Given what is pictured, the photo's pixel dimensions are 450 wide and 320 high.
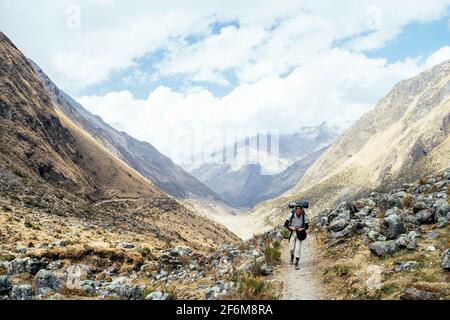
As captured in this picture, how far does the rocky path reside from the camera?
15617 millimetres

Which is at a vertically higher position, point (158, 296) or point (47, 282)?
point (47, 282)

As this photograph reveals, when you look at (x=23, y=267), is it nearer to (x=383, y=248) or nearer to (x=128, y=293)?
(x=128, y=293)

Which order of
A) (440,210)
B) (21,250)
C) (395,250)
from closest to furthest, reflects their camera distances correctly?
(395,250)
(440,210)
(21,250)

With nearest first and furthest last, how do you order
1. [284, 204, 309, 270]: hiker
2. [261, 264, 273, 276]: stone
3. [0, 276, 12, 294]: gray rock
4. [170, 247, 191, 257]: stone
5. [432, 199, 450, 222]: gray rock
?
[0, 276, 12, 294]: gray rock
[261, 264, 273, 276]: stone
[432, 199, 450, 222]: gray rock
[284, 204, 309, 270]: hiker
[170, 247, 191, 257]: stone

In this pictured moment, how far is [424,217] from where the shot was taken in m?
20.4

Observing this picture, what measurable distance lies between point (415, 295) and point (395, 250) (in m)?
5.19

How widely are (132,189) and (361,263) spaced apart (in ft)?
371

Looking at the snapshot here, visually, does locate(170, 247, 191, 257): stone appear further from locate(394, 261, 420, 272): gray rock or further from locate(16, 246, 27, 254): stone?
locate(394, 261, 420, 272): gray rock

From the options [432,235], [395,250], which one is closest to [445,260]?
[395,250]

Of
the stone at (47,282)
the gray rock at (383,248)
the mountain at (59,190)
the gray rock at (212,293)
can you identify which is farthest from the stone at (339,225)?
the mountain at (59,190)

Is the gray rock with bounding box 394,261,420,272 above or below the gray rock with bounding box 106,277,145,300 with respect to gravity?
above

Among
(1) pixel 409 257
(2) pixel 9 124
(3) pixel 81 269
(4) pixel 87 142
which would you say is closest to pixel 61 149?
(2) pixel 9 124

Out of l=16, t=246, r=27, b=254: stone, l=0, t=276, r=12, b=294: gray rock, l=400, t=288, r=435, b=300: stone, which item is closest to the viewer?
l=400, t=288, r=435, b=300: stone

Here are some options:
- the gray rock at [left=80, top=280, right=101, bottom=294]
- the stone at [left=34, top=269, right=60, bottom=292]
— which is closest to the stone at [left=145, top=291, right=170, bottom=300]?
the gray rock at [left=80, top=280, right=101, bottom=294]
